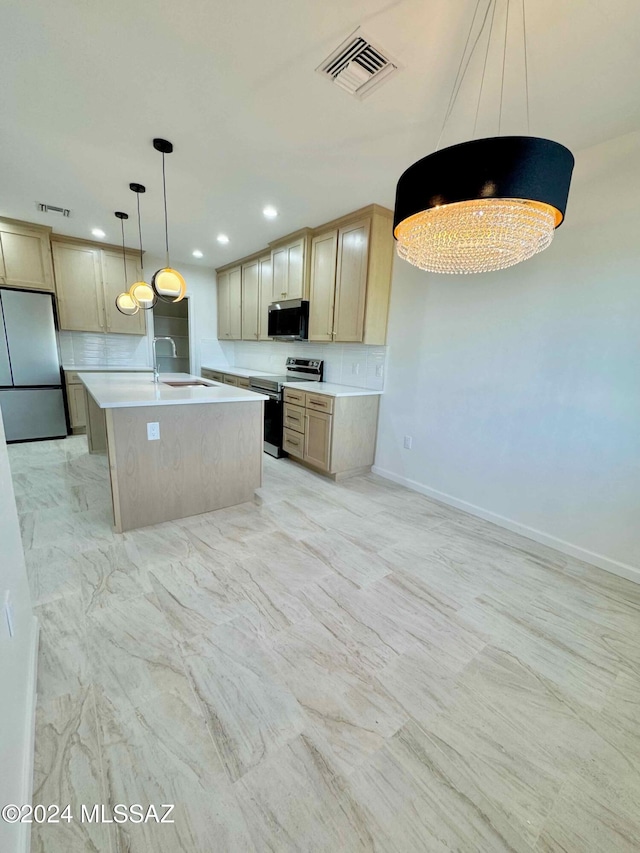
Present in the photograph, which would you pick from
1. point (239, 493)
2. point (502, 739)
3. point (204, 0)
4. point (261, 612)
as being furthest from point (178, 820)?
point (204, 0)

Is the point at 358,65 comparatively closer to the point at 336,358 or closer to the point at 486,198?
the point at 486,198

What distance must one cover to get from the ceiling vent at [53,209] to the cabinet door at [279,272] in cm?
223

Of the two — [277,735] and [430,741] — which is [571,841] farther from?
[277,735]

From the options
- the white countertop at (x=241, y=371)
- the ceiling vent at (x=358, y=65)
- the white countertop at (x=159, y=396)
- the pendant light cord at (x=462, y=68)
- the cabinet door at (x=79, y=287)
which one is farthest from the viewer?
the white countertop at (x=241, y=371)

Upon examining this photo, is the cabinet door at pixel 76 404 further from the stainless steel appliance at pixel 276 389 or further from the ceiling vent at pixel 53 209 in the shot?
the stainless steel appliance at pixel 276 389

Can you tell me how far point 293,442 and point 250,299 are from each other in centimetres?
243

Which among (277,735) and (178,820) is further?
(277,735)

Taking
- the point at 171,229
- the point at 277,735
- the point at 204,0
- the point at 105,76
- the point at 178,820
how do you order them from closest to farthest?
the point at 178,820 → the point at 277,735 → the point at 204,0 → the point at 105,76 → the point at 171,229

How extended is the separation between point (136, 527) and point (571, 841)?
2579 mm

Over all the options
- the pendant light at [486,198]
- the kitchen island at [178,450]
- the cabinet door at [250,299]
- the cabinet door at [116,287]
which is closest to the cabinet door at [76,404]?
the cabinet door at [116,287]

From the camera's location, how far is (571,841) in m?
0.96

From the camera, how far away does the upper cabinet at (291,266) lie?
3.83 metres

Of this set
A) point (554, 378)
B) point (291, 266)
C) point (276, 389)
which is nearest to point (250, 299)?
point (291, 266)

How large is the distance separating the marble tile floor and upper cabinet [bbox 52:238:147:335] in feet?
11.2
